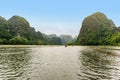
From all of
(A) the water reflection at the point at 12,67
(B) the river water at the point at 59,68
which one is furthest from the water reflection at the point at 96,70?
(A) the water reflection at the point at 12,67

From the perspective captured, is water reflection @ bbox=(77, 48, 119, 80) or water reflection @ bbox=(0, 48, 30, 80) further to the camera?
water reflection @ bbox=(77, 48, 119, 80)

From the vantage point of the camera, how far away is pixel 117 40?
6147 inches

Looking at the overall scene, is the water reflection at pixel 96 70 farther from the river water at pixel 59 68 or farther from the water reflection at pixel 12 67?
the water reflection at pixel 12 67

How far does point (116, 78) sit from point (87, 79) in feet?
10.2

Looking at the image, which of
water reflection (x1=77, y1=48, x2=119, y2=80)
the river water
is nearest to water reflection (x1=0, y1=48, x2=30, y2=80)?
the river water

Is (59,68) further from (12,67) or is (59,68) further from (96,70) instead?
(12,67)

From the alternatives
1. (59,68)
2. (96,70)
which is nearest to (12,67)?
(59,68)

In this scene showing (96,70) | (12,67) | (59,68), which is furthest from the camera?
(12,67)

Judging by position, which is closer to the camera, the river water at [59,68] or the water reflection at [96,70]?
the river water at [59,68]

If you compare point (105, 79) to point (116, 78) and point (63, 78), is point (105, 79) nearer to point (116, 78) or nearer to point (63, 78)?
point (116, 78)

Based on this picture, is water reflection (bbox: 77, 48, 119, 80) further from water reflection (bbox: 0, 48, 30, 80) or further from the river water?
water reflection (bbox: 0, 48, 30, 80)

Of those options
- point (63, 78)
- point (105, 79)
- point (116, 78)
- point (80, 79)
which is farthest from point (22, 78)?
point (116, 78)

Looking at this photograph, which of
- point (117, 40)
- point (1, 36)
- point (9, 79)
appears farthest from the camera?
point (1, 36)

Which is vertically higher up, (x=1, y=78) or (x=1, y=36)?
(x=1, y=36)
